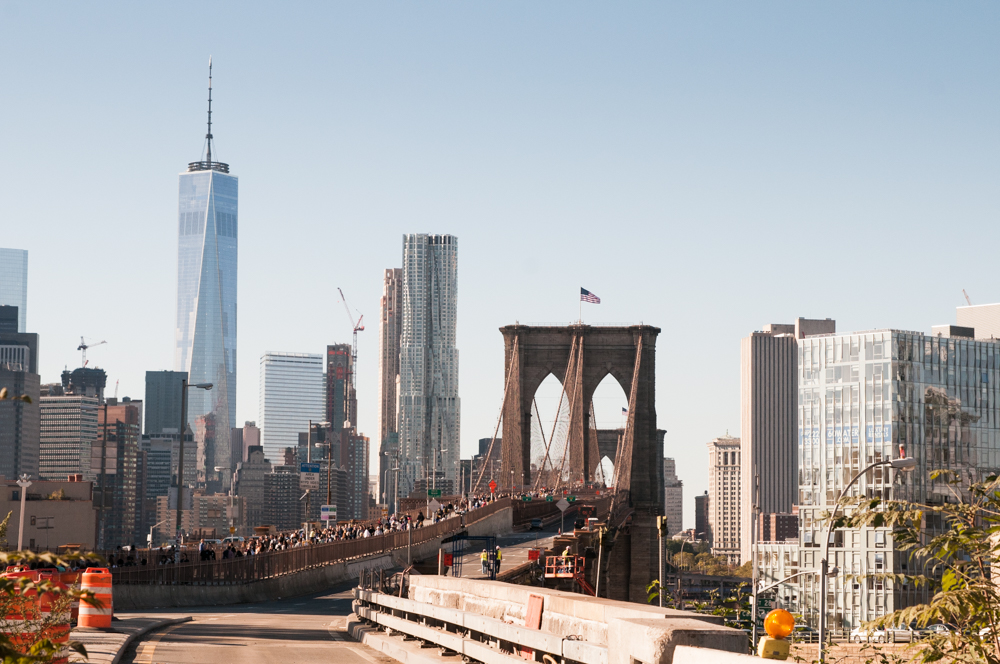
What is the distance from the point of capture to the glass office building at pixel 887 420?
100562mm

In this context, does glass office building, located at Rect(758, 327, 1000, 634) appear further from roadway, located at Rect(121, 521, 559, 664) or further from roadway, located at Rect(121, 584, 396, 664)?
roadway, located at Rect(121, 584, 396, 664)

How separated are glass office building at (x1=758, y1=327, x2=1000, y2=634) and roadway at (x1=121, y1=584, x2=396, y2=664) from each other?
247 ft

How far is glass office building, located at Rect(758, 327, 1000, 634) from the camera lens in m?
101

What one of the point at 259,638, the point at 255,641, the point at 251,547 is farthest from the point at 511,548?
the point at 255,641

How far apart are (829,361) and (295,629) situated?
88.9m

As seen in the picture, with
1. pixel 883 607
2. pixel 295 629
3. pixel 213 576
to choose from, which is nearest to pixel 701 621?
pixel 295 629

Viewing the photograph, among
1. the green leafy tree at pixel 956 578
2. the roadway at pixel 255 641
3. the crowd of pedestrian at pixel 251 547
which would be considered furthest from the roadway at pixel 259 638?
the green leafy tree at pixel 956 578

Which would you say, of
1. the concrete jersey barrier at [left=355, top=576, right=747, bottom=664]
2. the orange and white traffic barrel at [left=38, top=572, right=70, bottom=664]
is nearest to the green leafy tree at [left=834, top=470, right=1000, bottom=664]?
the concrete jersey barrier at [left=355, top=576, right=747, bottom=664]

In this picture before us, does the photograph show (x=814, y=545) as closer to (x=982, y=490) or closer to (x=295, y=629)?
(x=295, y=629)

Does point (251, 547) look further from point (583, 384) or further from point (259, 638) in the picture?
point (583, 384)

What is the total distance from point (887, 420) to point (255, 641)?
8880 cm

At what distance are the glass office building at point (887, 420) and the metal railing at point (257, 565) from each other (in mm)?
56432

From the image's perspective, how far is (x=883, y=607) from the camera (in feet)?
303

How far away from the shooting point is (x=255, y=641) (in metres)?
20.8
